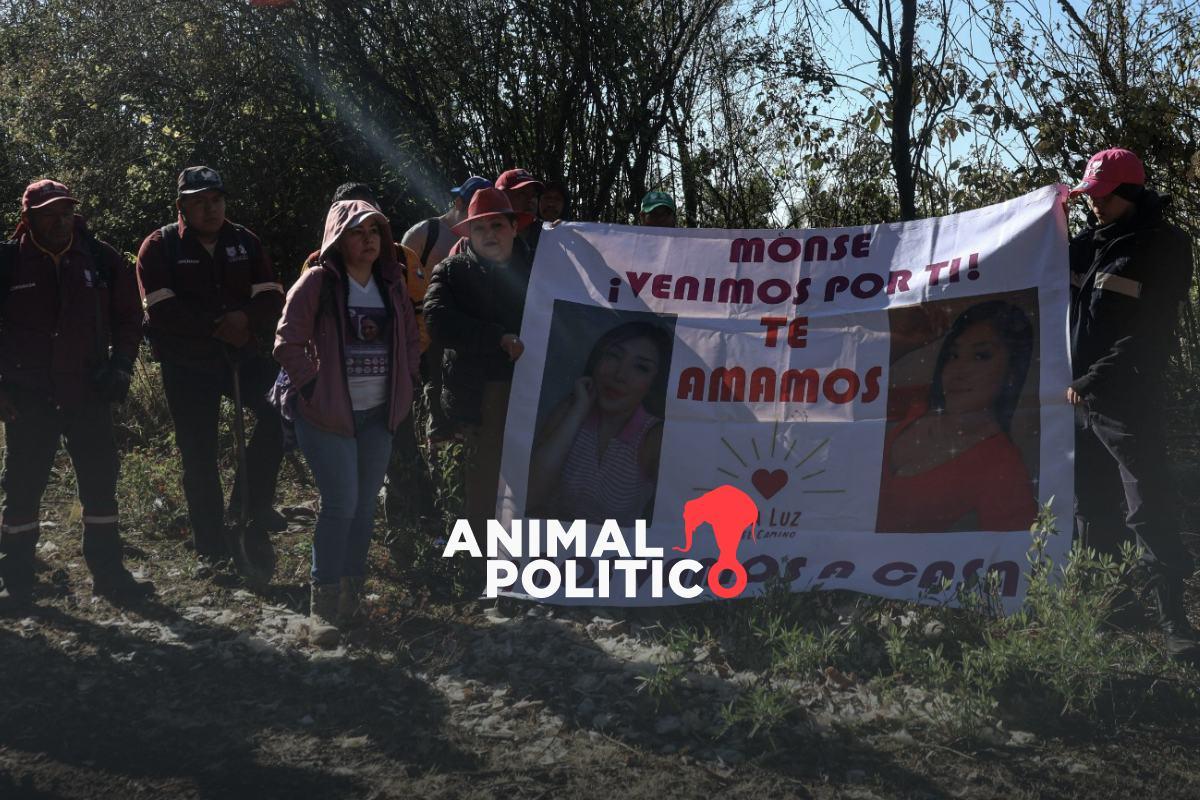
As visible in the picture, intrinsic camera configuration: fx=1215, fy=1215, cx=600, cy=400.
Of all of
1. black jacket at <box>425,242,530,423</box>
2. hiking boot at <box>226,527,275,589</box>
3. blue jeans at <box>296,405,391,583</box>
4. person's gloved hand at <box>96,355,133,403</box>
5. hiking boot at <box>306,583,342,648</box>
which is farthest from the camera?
hiking boot at <box>226,527,275,589</box>

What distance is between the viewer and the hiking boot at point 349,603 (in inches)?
211

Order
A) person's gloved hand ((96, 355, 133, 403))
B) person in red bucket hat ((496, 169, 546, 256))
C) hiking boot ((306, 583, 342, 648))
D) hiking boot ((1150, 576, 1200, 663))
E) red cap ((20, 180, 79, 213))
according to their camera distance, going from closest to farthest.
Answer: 1. hiking boot ((1150, 576, 1200, 663))
2. hiking boot ((306, 583, 342, 648))
3. red cap ((20, 180, 79, 213))
4. person's gloved hand ((96, 355, 133, 403))
5. person in red bucket hat ((496, 169, 546, 256))

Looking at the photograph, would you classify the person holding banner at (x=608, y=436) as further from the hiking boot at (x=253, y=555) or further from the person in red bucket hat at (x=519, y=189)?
the hiking boot at (x=253, y=555)

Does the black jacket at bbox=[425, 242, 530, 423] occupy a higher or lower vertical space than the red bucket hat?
lower

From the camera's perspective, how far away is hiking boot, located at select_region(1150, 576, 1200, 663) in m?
4.65

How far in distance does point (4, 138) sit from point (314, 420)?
26.2ft

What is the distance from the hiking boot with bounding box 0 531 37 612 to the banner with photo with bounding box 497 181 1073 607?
2.40 meters

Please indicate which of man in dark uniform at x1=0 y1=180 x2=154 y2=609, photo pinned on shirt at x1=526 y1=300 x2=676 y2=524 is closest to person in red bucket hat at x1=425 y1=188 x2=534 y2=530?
photo pinned on shirt at x1=526 y1=300 x2=676 y2=524

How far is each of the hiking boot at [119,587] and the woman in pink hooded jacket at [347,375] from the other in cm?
118

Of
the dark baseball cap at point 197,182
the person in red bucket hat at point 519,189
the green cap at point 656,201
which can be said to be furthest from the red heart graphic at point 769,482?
the dark baseball cap at point 197,182

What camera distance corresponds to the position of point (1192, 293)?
9656mm

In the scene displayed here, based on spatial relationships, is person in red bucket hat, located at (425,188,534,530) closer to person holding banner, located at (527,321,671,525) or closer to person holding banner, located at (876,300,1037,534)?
person holding banner, located at (527,321,671,525)

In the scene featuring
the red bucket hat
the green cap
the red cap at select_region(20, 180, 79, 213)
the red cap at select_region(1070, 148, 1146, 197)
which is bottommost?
the red cap at select_region(20, 180, 79, 213)

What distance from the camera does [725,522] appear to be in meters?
5.39
